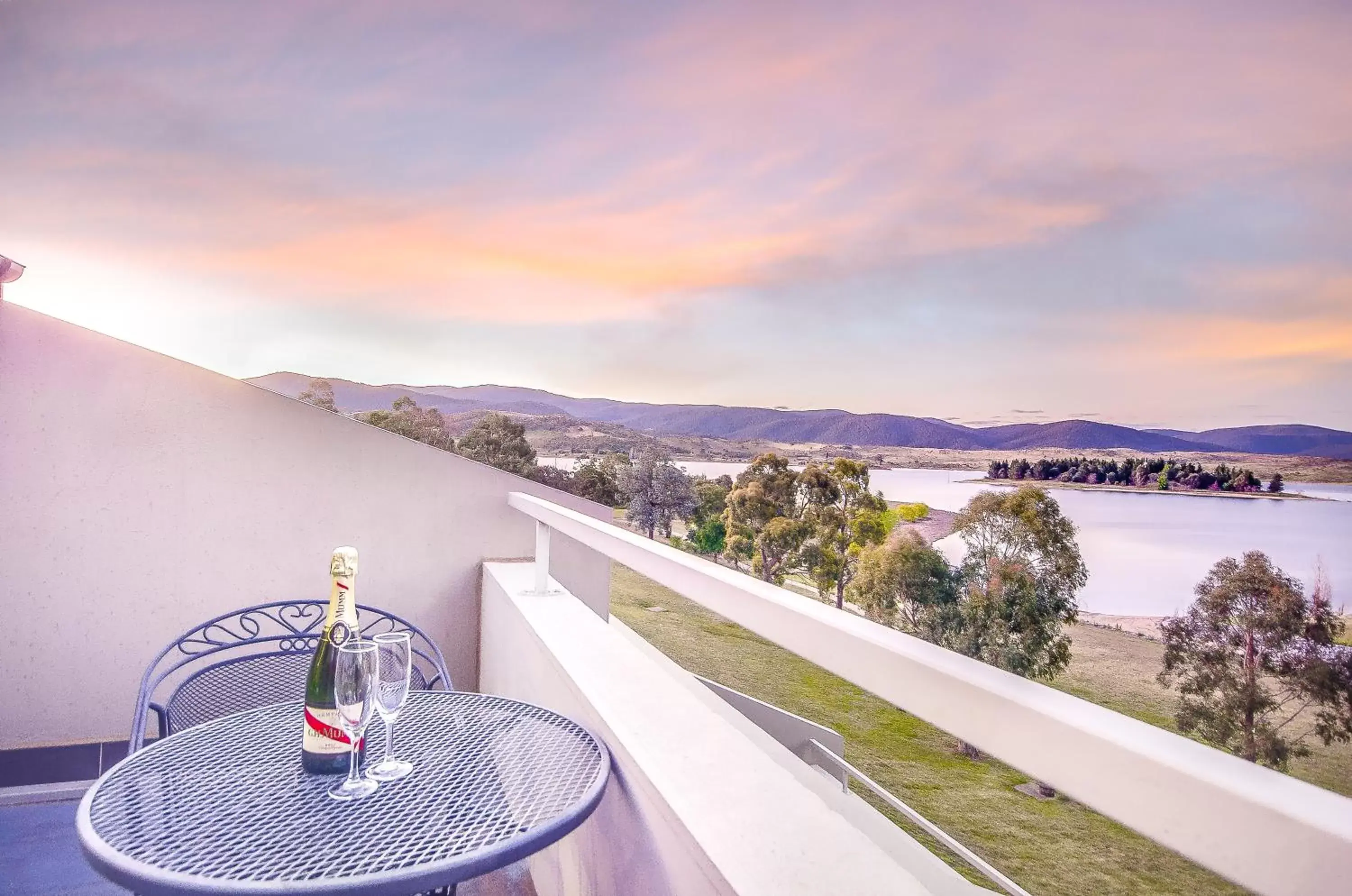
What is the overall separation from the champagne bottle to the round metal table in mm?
34

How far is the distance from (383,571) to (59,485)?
4.04 ft

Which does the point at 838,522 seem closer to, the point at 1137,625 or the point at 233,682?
the point at 1137,625

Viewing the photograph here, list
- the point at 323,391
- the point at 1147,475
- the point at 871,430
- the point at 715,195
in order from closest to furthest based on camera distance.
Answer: the point at 1147,475
the point at 323,391
the point at 871,430
the point at 715,195

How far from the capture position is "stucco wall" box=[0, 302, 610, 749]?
2867mm

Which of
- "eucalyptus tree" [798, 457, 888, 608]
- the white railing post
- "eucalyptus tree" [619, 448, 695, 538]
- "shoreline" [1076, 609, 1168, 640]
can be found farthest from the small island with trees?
the white railing post

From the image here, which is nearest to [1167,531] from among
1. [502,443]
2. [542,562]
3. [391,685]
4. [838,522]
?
[838,522]

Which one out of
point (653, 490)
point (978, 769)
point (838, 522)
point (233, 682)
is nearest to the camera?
point (233, 682)

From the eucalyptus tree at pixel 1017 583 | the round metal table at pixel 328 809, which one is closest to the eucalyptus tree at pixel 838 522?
the eucalyptus tree at pixel 1017 583

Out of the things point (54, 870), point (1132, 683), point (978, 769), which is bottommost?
point (978, 769)

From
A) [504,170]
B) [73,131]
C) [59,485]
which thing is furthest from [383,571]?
[504,170]

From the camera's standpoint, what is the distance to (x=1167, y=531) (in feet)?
40.9

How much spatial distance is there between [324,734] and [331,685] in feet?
0.27

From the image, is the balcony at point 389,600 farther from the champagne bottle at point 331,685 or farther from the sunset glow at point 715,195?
the champagne bottle at point 331,685

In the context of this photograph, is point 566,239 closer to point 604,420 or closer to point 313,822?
point 604,420
